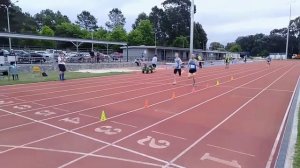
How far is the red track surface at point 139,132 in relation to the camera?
5910mm

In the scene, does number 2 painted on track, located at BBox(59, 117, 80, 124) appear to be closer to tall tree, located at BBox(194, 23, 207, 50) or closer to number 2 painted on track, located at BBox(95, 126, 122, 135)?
number 2 painted on track, located at BBox(95, 126, 122, 135)

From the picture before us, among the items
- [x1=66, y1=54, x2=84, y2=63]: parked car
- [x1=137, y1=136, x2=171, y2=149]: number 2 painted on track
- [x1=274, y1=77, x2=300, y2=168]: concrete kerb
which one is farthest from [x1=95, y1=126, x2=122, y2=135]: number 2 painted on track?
[x1=66, y1=54, x2=84, y2=63]: parked car

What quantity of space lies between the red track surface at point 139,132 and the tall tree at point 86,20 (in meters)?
113

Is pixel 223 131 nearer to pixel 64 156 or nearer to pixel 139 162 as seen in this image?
pixel 139 162

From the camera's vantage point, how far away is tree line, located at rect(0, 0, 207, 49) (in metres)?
68.7

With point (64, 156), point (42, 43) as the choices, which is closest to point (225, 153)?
point (64, 156)

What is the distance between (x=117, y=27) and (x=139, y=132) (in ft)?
239

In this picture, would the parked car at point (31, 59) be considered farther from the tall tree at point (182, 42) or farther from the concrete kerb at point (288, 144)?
the tall tree at point (182, 42)

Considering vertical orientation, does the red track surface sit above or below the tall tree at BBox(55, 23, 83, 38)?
below

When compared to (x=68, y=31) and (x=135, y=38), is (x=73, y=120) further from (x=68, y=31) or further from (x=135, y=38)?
(x=68, y=31)

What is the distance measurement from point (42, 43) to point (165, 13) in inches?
1798

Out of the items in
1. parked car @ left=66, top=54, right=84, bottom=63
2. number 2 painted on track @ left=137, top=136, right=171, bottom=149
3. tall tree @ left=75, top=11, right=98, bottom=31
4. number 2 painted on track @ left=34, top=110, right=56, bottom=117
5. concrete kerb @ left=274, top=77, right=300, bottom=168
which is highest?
tall tree @ left=75, top=11, right=98, bottom=31

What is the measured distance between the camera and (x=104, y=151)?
633cm

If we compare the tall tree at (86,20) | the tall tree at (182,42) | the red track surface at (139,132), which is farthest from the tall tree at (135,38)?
the red track surface at (139,132)
